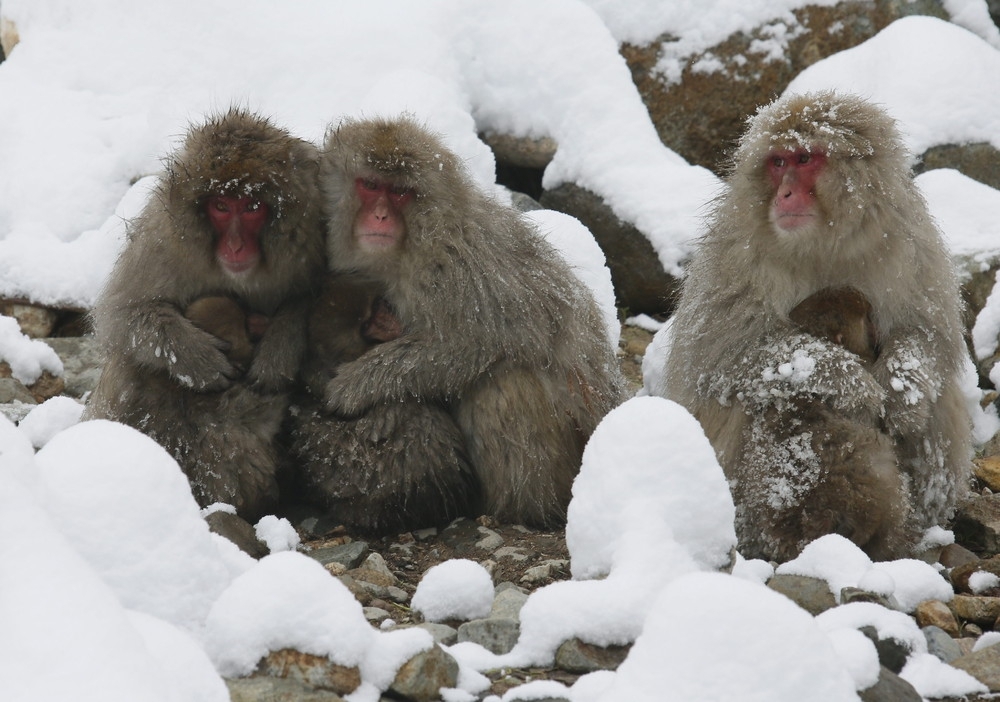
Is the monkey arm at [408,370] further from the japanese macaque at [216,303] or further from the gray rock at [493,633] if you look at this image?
the gray rock at [493,633]

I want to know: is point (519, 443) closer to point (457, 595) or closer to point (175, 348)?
point (175, 348)

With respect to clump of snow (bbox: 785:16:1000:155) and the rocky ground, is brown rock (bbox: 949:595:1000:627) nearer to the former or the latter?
the rocky ground

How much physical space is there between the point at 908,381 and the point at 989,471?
3.91 feet

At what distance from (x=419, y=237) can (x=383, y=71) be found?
276cm

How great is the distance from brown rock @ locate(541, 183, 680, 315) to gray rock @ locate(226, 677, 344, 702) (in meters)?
4.59

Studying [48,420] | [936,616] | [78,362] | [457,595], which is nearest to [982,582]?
[936,616]

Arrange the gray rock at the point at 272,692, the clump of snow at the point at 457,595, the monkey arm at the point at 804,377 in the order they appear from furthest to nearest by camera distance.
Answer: the monkey arm at the point at 804,377 → the clump of snow at the point at 457,595 → the gray rock at the point at 272,692

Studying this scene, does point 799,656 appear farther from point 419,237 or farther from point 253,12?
point 253,12

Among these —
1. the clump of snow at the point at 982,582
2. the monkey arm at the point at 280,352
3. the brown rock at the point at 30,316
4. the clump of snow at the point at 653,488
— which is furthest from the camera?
the brown rock at the point at 30,316

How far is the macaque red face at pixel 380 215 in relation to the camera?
14.2ft

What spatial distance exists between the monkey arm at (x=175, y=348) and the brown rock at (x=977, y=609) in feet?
7.45

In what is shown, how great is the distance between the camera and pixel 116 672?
5.60 ft

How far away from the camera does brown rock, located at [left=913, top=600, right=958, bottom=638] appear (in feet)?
11.0

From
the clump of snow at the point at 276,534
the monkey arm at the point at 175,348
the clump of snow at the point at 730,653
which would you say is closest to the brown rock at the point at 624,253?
the monkey arm at the point at 175,348
